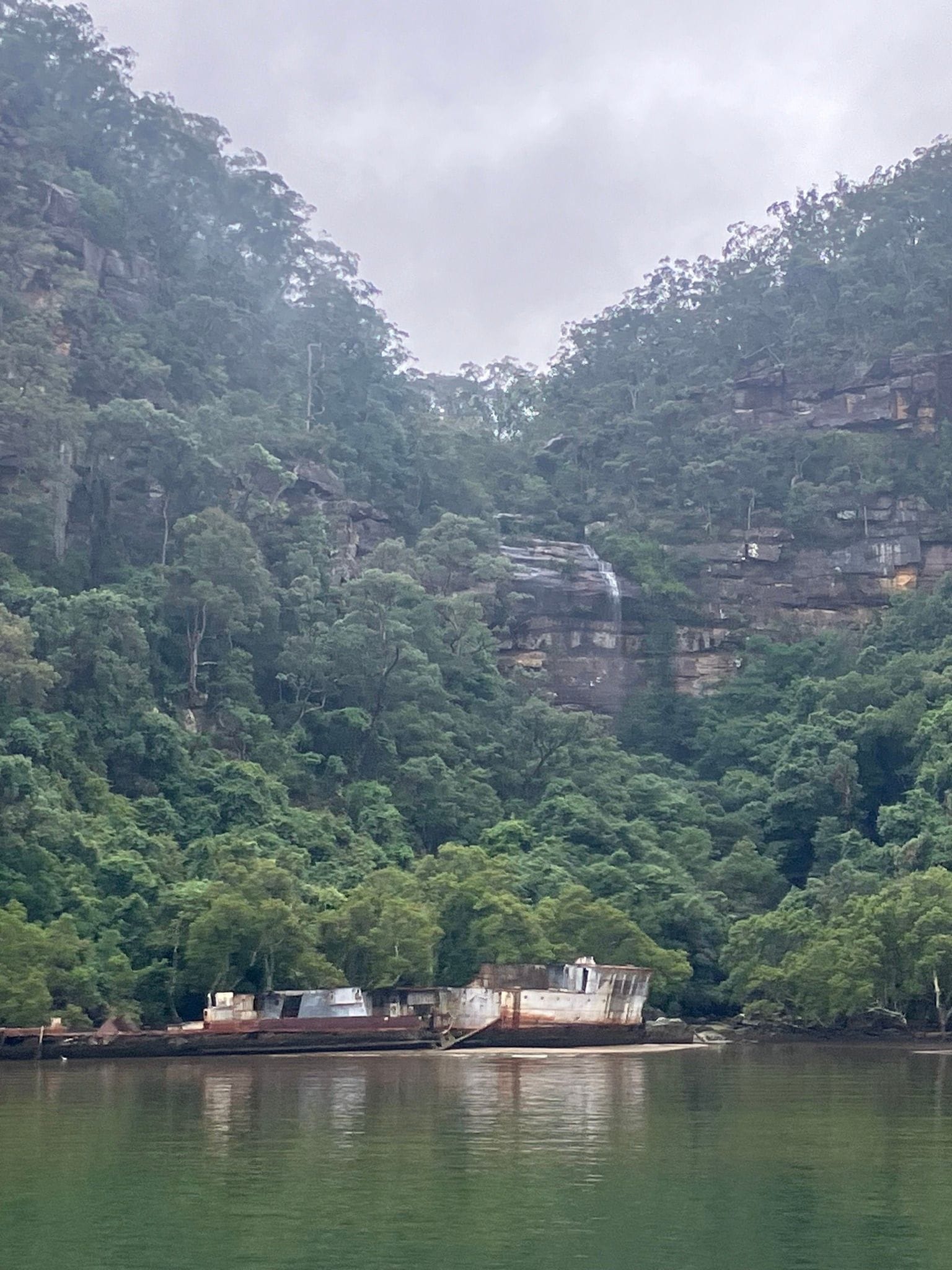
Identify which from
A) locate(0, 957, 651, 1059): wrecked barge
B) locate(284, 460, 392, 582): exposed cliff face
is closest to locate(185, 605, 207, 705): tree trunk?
locate(284, 460, 392, 582): exposed cliff face

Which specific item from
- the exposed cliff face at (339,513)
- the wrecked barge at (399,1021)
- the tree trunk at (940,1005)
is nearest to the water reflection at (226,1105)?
the wrecked barge at (399,1021)

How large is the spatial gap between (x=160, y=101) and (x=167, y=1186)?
79348mm

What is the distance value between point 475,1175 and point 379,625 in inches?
2005

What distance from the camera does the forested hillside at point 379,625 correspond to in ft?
170

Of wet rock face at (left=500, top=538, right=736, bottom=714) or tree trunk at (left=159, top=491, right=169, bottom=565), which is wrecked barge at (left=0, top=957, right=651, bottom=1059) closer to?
tree trunk at (left=159, top=491, right=169, bottom=565)

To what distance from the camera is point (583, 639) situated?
82375mm

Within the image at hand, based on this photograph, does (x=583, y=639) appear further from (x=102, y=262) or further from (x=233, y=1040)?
(x=233, y=1040)

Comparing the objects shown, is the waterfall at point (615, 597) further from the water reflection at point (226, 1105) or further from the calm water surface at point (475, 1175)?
the calm water surface at point (475, 1175)

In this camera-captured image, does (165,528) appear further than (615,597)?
No

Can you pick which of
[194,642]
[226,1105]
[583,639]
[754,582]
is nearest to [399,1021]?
[226,1105]

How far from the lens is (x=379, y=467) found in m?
87.9

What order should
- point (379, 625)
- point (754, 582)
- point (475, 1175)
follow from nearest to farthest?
point (475, 1175) < point (379, 625) < point (754, 582)

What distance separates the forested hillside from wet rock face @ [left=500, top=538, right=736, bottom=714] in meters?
1.04

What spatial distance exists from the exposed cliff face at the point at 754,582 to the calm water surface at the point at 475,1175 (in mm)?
46161
